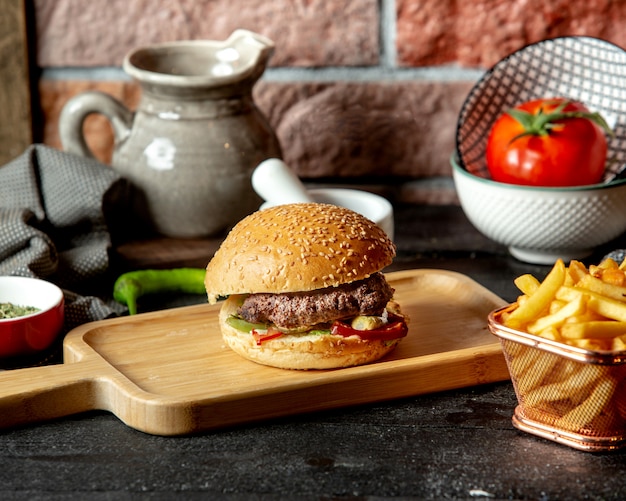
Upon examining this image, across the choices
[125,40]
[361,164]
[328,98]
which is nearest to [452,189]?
[361,164]

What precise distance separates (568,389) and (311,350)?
41 cm

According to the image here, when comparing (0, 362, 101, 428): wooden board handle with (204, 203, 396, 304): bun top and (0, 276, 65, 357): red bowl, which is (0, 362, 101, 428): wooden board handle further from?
(204, 203, 396, 304): bun top

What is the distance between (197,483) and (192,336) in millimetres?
500

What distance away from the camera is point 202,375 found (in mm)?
1628

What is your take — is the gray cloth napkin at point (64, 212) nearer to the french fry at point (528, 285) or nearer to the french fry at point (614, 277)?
the french fry at point (528, 285)

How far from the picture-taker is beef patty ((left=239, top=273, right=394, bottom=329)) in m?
1.60

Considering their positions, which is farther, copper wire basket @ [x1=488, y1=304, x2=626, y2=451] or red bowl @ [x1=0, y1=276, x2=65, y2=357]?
red bowl @ [x1=0, y1=276, x2=65, y2=357]

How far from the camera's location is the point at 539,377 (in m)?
1.40

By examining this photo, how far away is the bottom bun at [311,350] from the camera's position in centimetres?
157

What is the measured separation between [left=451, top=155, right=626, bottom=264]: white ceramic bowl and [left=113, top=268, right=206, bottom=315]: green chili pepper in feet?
2.01

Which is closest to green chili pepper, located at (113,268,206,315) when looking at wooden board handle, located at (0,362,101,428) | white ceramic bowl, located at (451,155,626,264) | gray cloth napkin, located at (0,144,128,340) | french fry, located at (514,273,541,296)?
gray cloth napkin, located at (0,144,128,340)

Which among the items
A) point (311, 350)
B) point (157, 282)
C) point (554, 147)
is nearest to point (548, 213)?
point (554, 147)

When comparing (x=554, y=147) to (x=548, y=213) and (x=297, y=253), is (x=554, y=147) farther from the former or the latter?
(x=297, y=253)

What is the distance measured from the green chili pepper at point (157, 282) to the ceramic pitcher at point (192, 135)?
22cm
